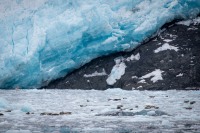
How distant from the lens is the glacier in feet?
56.0

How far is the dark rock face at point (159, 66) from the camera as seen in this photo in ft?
53.7

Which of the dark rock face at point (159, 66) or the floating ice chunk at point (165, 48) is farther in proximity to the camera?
the floating ice chunk at point (165, 48)

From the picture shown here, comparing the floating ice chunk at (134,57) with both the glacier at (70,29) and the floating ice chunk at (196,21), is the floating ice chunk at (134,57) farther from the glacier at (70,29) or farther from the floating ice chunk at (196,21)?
the floating ice chunk at (196,21)

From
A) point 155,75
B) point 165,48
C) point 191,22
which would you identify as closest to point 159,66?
point 155,75

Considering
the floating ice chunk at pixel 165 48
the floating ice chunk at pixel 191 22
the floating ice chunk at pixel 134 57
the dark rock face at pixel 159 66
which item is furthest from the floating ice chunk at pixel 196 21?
the floating ice chunk at pixel 134 57

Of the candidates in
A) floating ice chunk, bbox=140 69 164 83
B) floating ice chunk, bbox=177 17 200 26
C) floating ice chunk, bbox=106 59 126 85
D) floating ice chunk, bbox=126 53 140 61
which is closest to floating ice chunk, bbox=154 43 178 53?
floating ice chunk, bbox=126 53 140 61

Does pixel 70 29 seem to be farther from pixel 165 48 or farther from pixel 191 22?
pixel 191 22

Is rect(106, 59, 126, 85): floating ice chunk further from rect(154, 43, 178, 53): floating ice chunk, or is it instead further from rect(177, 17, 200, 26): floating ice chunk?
rect(177, 17, 200, 26): floating ice chunk

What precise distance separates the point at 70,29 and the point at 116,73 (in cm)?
423

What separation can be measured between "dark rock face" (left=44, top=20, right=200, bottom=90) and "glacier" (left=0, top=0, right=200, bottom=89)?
0.62 metres

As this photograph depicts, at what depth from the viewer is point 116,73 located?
18.4 meters

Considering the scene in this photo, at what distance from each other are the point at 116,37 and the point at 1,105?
37.0ft

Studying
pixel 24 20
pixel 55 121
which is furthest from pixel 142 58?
pixel 55 121

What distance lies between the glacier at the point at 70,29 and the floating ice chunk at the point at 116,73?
Answer: 3.76ft
